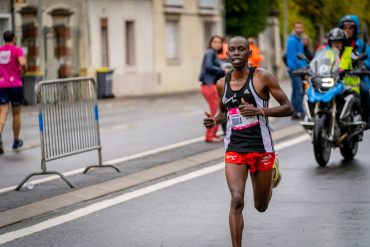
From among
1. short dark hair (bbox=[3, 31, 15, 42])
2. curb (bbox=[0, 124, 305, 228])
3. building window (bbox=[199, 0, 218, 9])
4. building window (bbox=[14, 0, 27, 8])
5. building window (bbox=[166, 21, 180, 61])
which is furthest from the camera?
building window (bbox=[199, 0, 218, 9])

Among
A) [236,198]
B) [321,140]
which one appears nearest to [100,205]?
[236,198]

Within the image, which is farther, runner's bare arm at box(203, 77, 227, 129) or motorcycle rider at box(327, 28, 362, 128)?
motorcycle rider at box(327, 28, 362, 128)

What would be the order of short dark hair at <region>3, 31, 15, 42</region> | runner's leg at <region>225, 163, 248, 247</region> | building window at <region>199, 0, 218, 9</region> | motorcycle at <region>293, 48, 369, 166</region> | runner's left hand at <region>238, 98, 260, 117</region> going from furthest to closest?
1. building window at <region>199, 0, 218, 9</region>
2. short dark hair at <region>3, 31, 15, 42</region>
3. motorcycle at <region>293, 48, 369, 166</region>
4. runner's left hand at <region>238, 98, 260, 117</region>
5. runner's leg at <region>225, 163, 248, 247</region>

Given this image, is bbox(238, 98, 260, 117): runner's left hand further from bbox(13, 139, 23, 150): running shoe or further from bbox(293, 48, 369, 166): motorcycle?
bbox(13, 139, 23, 150): running shoe

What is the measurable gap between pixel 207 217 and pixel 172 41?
30.8 meters

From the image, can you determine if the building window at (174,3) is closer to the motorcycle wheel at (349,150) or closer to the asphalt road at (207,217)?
the motorcycle wheel at (349,150)

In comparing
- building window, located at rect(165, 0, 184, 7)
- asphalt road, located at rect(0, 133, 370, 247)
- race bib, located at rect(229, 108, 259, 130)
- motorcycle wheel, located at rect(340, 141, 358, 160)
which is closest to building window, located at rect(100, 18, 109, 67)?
building window, located at rect(165, 0, 184, 7)

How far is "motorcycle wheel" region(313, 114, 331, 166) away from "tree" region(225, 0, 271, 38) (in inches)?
1283

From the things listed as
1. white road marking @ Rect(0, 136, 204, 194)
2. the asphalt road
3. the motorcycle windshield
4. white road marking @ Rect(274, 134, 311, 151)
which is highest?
the motorcycle windshield

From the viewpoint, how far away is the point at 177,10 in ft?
125

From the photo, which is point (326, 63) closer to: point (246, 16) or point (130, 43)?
point (130, 43)

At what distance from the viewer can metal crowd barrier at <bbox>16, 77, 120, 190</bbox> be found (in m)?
10.3

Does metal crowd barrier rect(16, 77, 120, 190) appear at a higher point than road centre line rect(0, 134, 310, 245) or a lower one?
higher

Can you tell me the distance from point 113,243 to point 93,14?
26029mm
